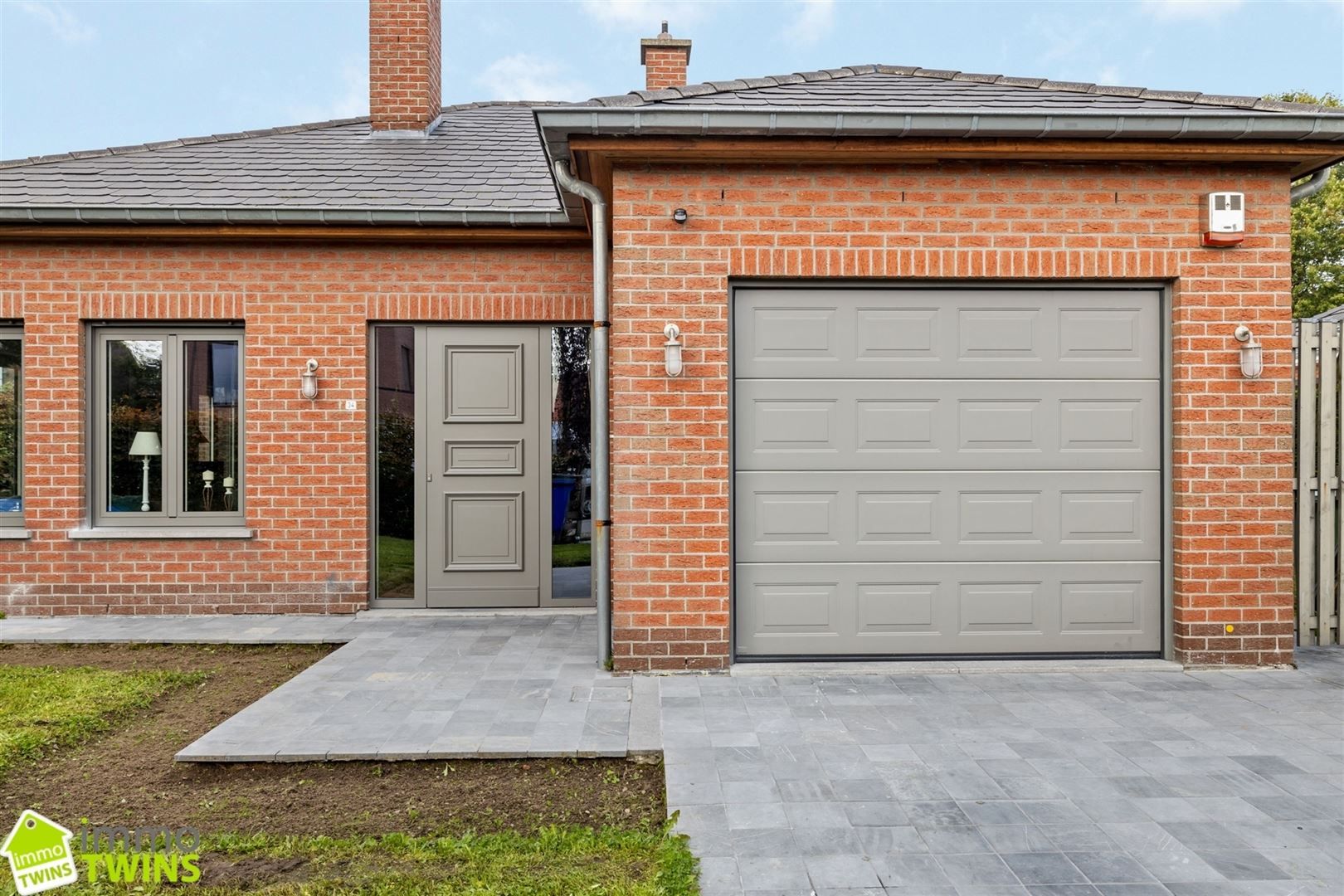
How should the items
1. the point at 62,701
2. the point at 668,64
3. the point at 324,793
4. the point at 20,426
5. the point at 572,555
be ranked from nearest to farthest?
the point at 324,793, the point at 62,701, the point at 20,426, the point at 572,555, the point at 668,64

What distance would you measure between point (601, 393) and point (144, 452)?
4.47m

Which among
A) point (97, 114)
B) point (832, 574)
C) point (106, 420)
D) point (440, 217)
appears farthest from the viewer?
point (97, 114)

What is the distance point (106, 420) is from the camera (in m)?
7.02

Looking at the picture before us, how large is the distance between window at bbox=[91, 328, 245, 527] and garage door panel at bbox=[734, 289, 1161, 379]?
499 cm

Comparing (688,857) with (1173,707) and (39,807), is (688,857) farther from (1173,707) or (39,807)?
(1173,707)

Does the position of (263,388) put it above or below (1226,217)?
below

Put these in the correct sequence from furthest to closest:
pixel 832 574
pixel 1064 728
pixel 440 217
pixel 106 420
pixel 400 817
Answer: pixel 106 420 < pixel 440 217 < pixel 832 574 < pixel 1064 728 < pixel 400 817

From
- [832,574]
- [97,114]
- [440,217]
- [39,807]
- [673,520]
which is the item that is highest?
[97,114]

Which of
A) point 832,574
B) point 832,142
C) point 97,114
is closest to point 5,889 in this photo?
point 832,574

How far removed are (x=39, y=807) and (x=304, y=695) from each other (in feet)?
4.41

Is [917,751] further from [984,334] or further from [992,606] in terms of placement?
[984,334]

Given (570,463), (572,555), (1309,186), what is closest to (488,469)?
(570,463)

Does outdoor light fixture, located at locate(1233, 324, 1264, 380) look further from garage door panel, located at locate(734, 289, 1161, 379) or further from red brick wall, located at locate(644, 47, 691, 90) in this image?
red brick wall, located at locate(644, 47, 691, 90)

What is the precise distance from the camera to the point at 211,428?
7020 millimetres
